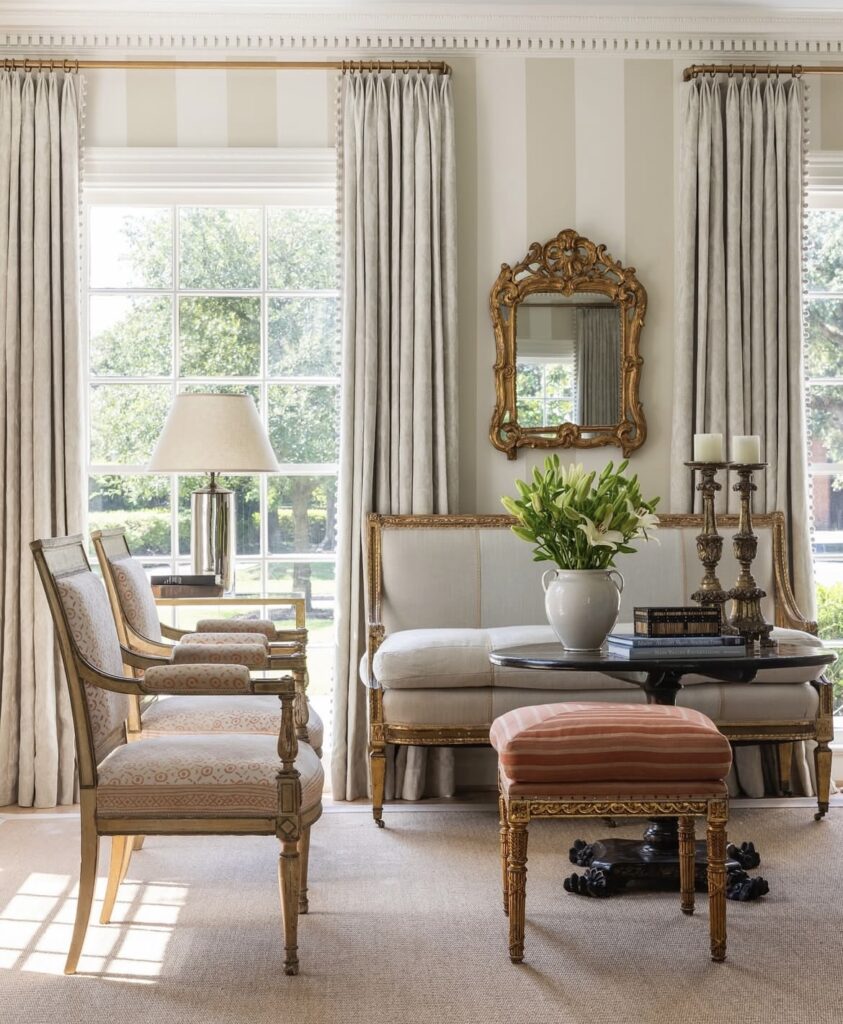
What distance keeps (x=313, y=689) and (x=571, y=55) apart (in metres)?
2.81

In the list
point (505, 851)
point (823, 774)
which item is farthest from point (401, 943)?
point (823, 774)

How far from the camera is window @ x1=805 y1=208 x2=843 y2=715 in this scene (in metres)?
4.73

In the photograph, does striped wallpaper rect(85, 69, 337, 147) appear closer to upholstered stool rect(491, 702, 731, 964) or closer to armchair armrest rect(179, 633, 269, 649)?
armchair armrest rect(179, 633, 269, 649)

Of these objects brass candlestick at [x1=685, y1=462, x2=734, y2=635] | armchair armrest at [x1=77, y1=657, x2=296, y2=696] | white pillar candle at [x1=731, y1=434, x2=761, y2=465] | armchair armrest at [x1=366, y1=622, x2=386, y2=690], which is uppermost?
white pillar candle at [x1=731, y1=434, x2=761, y2=465]

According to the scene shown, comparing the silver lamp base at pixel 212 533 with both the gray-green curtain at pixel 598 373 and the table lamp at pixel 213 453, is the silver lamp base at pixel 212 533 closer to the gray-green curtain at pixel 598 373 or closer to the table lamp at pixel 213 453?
the table lamp at pixel 213 453

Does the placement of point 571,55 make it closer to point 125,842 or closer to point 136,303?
point 136,303

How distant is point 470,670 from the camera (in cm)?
373

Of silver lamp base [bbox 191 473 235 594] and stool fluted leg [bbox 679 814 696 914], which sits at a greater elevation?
silver lamp base [bbox 191 473 235 594]

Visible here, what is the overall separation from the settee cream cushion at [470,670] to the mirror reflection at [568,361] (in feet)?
3.58

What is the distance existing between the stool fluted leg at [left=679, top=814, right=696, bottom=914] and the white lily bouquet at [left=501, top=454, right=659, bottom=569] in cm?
71

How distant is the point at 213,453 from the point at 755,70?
265 cm

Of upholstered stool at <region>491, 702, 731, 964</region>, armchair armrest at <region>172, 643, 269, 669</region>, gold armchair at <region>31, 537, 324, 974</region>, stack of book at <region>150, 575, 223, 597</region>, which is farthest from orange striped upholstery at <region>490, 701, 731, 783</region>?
stack of book at <region>150, 575, 223, 597</region>

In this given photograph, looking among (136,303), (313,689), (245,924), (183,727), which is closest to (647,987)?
(245,924)

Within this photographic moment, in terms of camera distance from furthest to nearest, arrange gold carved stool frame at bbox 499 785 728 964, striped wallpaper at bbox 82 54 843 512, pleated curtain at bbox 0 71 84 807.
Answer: striped wallpaper at bbox 82 54 843 512 < pleated curtain at bbox 0 71 84 807 < gold carved stool frame at bbox 499 785 728 964
